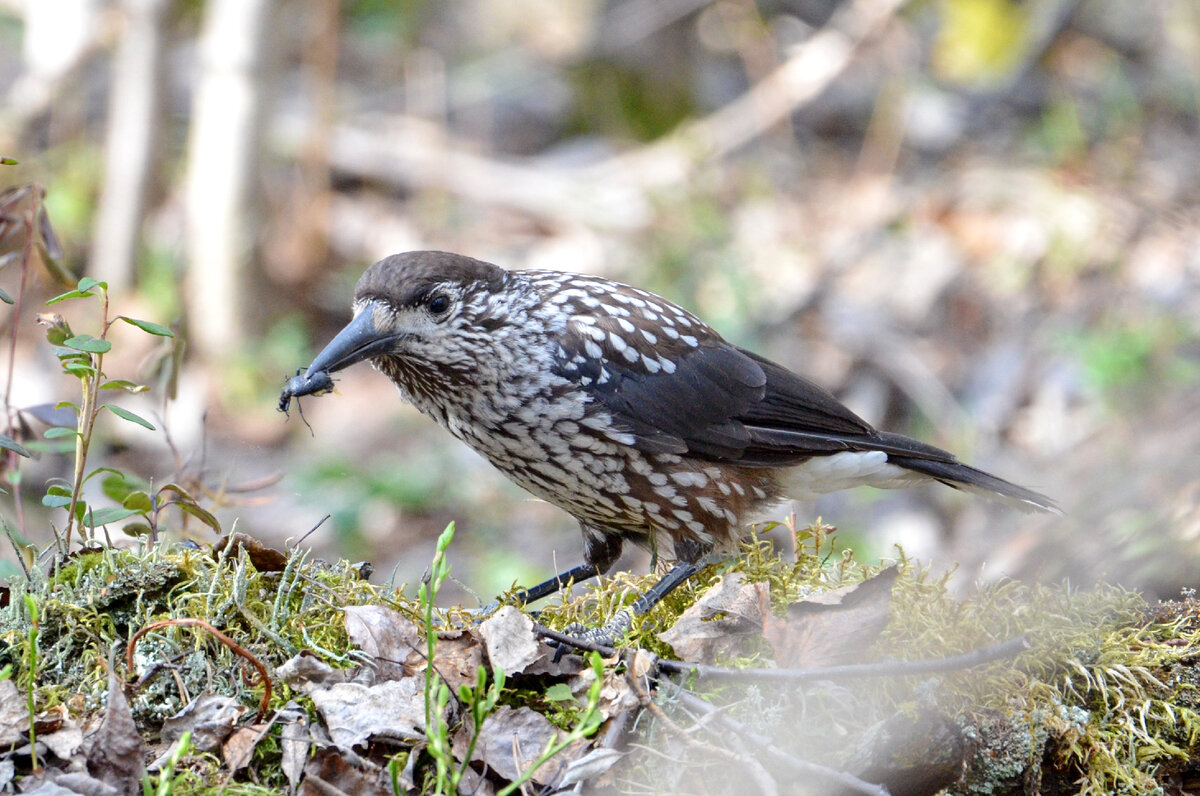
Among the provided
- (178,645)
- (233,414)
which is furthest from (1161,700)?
(233,414)

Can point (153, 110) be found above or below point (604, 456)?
above

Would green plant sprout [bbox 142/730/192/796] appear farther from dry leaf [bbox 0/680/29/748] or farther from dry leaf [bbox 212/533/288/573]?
dry leaf [bbox 212/533/288/573]

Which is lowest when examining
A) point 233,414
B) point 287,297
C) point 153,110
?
point 233,414

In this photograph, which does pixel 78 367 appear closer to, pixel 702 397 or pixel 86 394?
pixel 86 394

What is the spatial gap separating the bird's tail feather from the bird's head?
1.59 m

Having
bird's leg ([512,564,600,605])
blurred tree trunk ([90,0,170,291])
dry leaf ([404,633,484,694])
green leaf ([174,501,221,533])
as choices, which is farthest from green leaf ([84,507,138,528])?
blurred tree trunk ([90,0,170,291])

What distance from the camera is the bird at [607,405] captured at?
10.7ft

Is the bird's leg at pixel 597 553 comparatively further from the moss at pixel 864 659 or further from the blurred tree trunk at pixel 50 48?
the blurred tree trunk at pixel 50 48

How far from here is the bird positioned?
3.26 metres

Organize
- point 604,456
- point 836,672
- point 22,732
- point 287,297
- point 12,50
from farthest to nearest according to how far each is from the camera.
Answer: point 12,50 < point 287,297 < point 604,456 < point 836,672 < point 22,732

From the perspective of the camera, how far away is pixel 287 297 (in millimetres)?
8812

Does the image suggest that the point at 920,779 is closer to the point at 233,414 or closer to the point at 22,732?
the point at 22,732

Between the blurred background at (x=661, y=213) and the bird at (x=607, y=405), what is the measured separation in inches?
65.2

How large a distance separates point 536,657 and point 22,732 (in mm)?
1035
